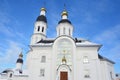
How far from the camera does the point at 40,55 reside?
95.2 ft

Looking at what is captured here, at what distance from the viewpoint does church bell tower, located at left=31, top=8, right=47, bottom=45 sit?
122ft

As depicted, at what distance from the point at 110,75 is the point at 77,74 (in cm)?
671

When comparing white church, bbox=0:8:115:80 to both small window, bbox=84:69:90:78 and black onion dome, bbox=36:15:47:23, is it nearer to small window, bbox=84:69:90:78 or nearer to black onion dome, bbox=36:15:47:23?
small window, bbox=84:69:90:78

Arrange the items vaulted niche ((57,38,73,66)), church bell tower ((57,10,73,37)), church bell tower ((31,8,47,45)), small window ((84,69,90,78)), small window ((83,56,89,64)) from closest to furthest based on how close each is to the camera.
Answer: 1. small window ((84,69,90,78))
2. small window ((83,56,89,64))
3. vaulted niche ((57,38,73,66))
4. church bell tower ((57,10,73,37))
5. church bell tower ((31,8,47,45))

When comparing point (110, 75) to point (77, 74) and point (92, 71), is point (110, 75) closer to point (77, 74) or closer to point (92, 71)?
point (92, 71)

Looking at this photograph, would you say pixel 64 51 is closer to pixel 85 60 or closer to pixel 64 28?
pixel 85 60

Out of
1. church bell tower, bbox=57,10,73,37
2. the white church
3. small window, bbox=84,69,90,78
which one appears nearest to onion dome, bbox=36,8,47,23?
church bell tower, bbox=57,10,73,37

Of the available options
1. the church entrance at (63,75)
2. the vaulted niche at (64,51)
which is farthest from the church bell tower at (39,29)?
the church entrance at (63,75)

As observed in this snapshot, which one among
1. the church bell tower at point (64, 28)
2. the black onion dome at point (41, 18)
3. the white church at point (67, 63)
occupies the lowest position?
the white church at point (67, 63)

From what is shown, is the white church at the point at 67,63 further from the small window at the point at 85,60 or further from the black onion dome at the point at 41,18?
the black onion dome at the point at 41,18

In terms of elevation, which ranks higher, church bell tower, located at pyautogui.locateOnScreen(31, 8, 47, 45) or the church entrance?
church bell tower, located at pyautogui.locateOnScreen(31, 8, 47, 45)

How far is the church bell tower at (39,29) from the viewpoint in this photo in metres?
37.3

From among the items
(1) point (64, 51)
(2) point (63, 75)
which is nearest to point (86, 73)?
(2) point (63, 75)

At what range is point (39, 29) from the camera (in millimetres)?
38469
